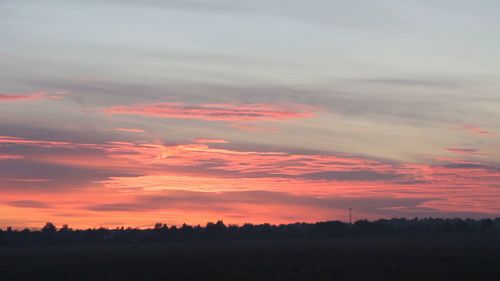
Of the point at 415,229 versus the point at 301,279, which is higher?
the point at 415,229

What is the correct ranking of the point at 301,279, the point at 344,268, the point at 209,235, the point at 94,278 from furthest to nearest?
the point at 209,235, the point at 344,268, the point at 94,278, the point at 301,279

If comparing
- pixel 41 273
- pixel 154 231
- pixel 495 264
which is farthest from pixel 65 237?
pixel 495 264

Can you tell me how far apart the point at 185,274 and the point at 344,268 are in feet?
41.7

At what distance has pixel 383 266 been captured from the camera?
60656 millimetres

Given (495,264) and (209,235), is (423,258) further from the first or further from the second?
(209,235)

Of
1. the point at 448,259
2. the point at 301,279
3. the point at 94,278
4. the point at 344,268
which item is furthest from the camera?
the point at 448,259

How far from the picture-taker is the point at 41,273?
62531 millimetres

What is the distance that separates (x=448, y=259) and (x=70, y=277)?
33.7 meters

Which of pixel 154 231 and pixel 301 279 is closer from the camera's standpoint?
pixel 301 279

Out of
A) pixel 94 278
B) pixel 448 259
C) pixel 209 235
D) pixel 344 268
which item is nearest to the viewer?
pixel 94 278

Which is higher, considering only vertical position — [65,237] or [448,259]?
[65,237]

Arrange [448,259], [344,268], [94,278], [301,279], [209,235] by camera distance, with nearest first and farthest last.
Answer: [301,279], [94,278], [344,268], [448,259], [209,235]

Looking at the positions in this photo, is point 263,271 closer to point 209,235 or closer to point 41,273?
point 41,273

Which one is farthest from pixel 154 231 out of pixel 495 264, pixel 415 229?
pixel 495 264
